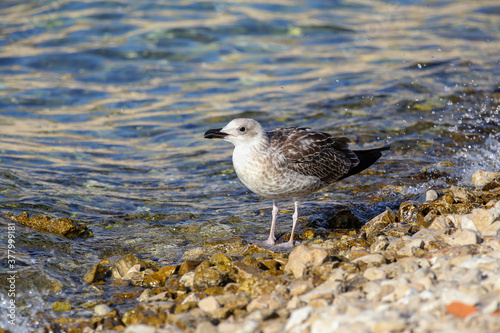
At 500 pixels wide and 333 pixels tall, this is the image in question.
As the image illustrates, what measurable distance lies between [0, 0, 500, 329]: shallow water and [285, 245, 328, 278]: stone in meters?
1.55

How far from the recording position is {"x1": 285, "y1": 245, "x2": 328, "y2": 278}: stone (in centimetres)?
435

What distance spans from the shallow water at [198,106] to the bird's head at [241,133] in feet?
3.84

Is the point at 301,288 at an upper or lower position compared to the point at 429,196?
upper

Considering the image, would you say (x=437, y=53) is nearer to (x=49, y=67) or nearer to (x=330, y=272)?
(x=49, y=67)

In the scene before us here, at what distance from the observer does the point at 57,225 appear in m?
5.77

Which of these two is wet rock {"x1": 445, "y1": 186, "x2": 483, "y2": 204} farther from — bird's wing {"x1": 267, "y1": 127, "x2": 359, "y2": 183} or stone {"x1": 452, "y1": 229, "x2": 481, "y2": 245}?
stone {"x1": 452, "y1": 229, "x2": 481, "y2": 245}

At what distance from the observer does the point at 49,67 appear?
12797mm

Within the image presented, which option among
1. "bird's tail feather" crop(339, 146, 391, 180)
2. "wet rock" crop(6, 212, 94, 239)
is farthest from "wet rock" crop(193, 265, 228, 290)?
"bird's tail feather" crop(339, 146, 391, 180)

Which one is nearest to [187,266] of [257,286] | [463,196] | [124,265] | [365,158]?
[124,265]

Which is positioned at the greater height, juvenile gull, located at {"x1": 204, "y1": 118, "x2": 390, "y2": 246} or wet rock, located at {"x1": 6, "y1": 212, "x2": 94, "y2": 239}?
juvenile gull, located at {"x1": 204, "y1": 118, "x2": 390, "y2": 246}

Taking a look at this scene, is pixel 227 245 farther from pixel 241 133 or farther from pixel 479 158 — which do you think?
pixel 479 158

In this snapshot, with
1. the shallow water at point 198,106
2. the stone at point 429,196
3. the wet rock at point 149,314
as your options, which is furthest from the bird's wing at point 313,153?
the wet rock at point 149,314

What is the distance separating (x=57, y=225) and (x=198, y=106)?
18.5ft

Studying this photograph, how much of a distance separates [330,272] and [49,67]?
10578mm
